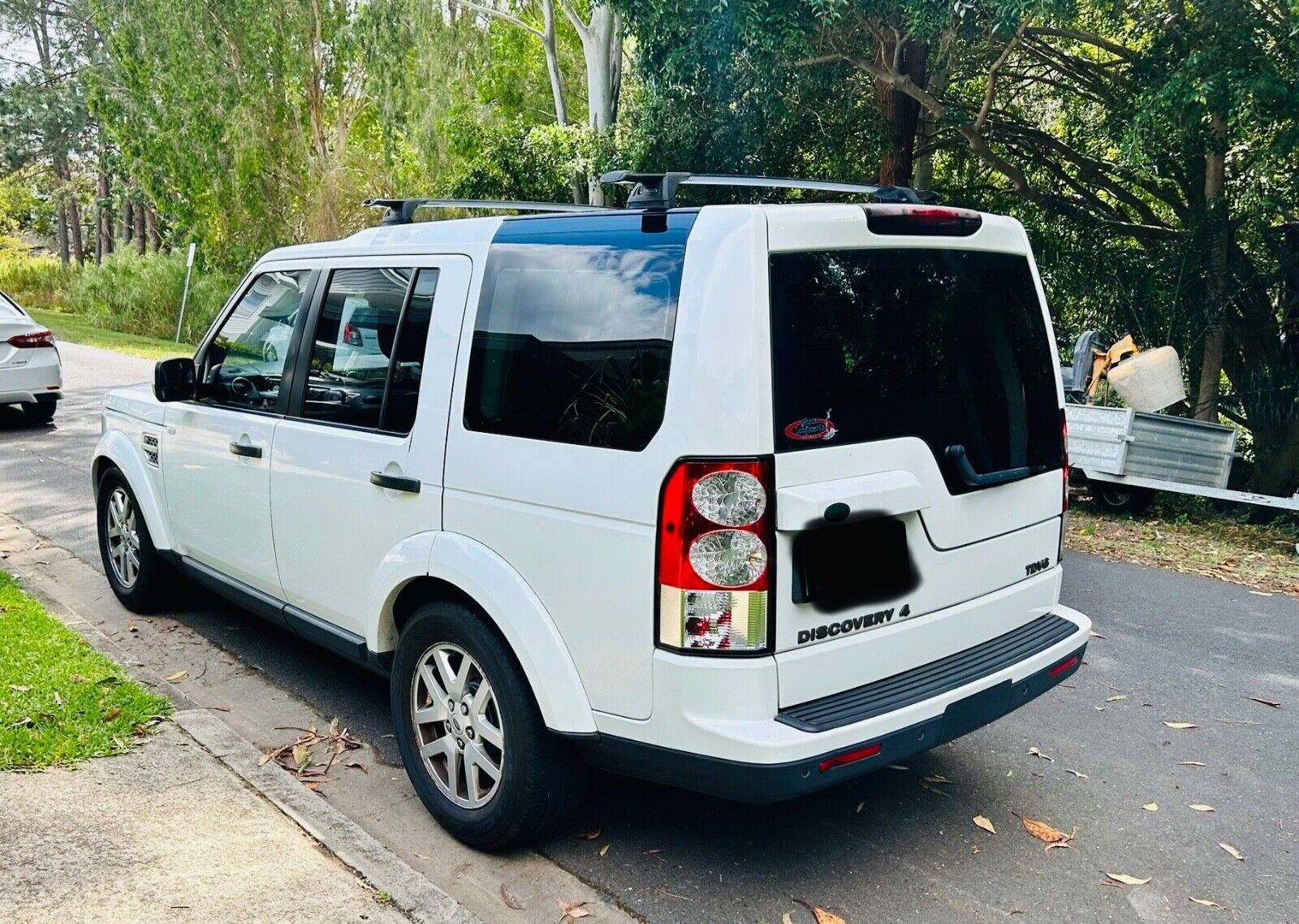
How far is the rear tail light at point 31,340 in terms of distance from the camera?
12.0m

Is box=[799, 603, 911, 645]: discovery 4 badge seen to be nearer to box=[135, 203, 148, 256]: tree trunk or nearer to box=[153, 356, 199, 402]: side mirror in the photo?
box=[153, 356, 199, 402]: side mirror

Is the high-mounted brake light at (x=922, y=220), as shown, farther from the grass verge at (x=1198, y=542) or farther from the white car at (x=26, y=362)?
the white car at (x=26, y=362)

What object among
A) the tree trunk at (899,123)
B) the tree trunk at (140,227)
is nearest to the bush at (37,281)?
the tree trunk at (140,227)

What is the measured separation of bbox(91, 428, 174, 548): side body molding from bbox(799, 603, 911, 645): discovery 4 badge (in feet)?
12.1

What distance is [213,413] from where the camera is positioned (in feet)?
16.1

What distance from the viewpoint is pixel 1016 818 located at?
12.8 ft

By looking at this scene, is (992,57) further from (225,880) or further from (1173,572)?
(225,880)

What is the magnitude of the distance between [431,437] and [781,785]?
1613 millimetres

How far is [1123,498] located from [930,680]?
23.9 ft

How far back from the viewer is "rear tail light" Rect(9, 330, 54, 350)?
39.4ft

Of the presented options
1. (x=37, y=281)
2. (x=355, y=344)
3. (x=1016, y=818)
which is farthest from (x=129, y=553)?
(x=37, y=281)

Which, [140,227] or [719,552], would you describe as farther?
[140,227]

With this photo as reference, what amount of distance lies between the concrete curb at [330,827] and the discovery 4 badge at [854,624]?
127 centimetres

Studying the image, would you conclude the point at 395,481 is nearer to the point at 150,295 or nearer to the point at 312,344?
the point at 312,344
